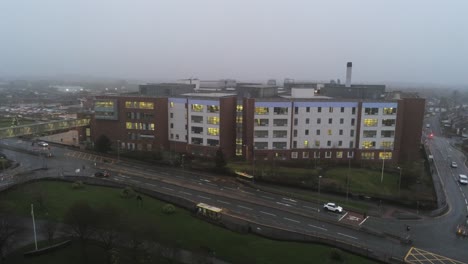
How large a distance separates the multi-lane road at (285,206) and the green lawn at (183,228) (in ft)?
15.9

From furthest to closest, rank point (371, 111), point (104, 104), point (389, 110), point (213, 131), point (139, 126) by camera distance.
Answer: point (104, 104) → point (139, 126) → point (213, 131) → point (371, 111) → point (389, 110)

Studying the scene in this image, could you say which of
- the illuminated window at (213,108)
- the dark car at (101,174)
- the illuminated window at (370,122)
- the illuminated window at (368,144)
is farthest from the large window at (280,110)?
the dark car at (101,174)

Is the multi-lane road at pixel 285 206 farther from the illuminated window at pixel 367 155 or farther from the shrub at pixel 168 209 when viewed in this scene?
the illuminated window at pixel 367 155

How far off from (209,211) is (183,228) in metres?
4.87

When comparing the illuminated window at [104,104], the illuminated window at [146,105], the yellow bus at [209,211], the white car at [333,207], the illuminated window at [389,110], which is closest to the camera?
the yellow bus at [209,211]

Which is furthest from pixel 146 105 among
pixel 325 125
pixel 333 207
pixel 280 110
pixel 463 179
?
pixel 463 179

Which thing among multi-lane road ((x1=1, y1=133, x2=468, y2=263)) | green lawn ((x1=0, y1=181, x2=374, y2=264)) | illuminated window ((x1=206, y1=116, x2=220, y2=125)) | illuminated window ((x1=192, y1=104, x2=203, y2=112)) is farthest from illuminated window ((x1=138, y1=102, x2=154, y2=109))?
green lawn ((x1=0, y1=181, x2=374, y2=264))

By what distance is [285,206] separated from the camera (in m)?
51.1

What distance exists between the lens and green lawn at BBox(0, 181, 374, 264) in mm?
36125

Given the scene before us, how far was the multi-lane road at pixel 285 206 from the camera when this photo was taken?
41000mm

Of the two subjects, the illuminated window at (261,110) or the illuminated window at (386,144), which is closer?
the illuminated window at (261,110)

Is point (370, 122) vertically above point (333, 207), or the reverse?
point (370, 122)

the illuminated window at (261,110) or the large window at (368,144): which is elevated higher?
the illuminated window at (261,110)

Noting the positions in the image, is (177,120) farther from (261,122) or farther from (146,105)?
(261,122)
